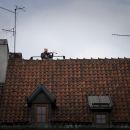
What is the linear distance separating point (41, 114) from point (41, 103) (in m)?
0.77

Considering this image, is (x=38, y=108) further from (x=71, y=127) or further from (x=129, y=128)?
(x=129, y=128)

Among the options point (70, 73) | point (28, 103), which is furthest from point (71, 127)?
point (70, 73)

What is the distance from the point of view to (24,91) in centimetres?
2842

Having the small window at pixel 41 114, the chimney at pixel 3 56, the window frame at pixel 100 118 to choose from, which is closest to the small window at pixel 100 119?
the window frame at pixel 100 118

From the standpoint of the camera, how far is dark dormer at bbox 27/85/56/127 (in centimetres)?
2659

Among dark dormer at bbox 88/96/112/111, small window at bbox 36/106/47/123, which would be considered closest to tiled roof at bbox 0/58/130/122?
dark dormer at bbox 88/96/112/111

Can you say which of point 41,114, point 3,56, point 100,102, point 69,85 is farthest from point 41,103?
point 3,56

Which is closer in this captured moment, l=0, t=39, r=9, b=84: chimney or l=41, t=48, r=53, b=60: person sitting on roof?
l=0, t=39, r=9, b=84: chimney

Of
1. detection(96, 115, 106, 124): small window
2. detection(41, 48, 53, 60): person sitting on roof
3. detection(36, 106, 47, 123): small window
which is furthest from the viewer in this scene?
detection(41, 48, 53, 60): person sitting on roof

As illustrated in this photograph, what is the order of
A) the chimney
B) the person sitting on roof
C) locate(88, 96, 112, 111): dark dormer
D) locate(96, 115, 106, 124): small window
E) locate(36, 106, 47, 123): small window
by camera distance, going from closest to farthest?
locate(96, 115, 106, 124): small window < locate(36, 106, 47, 123): small window < locate(88, 96, 112, 111): dark dormer < the chimney < the person sitting on roof

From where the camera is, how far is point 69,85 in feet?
95.3

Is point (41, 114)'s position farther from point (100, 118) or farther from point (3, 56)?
point (3, 56)

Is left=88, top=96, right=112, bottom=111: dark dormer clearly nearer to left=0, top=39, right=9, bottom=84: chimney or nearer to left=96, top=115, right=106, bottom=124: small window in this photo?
left=96, top=115, right=106, bottom=124: small window

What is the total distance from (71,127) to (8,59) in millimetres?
8965
